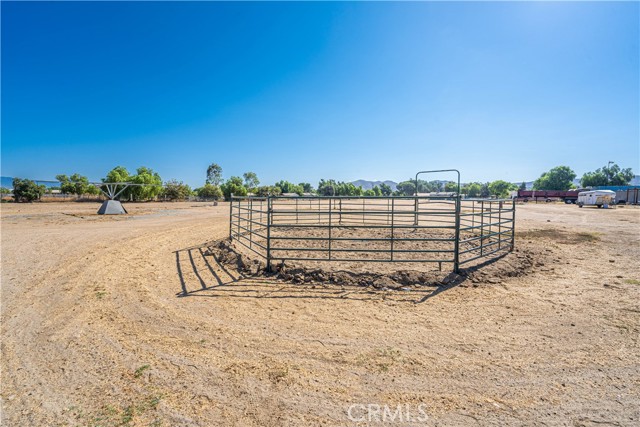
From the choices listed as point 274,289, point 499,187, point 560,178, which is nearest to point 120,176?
point 274,289

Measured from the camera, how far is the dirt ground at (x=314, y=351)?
2.17 meters

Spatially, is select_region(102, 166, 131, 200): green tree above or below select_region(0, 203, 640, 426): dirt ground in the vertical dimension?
above

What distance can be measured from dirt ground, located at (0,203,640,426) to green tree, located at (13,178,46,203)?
4123cm

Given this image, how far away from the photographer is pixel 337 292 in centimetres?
477

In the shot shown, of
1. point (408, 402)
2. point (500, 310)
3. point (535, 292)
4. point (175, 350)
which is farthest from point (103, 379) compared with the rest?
point (535, 292)

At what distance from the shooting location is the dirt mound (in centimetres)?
515

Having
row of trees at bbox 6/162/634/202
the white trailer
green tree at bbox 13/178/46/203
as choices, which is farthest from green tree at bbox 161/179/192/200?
the white trailer

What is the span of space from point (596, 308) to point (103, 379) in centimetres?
629

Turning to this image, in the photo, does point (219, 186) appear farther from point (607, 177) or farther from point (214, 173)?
point (607, 177)

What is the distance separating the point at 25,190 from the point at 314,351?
1882 inches

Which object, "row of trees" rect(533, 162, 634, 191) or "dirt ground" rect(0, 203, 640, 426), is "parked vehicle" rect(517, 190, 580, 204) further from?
"dirt ground" rect(0, 203, 640, 426)

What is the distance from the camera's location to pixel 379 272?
563 centimetres

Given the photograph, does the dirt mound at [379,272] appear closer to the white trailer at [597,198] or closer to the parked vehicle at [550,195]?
the white trailer at [597,198]

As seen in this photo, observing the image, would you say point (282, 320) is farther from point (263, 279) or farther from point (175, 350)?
point (263, 279)
